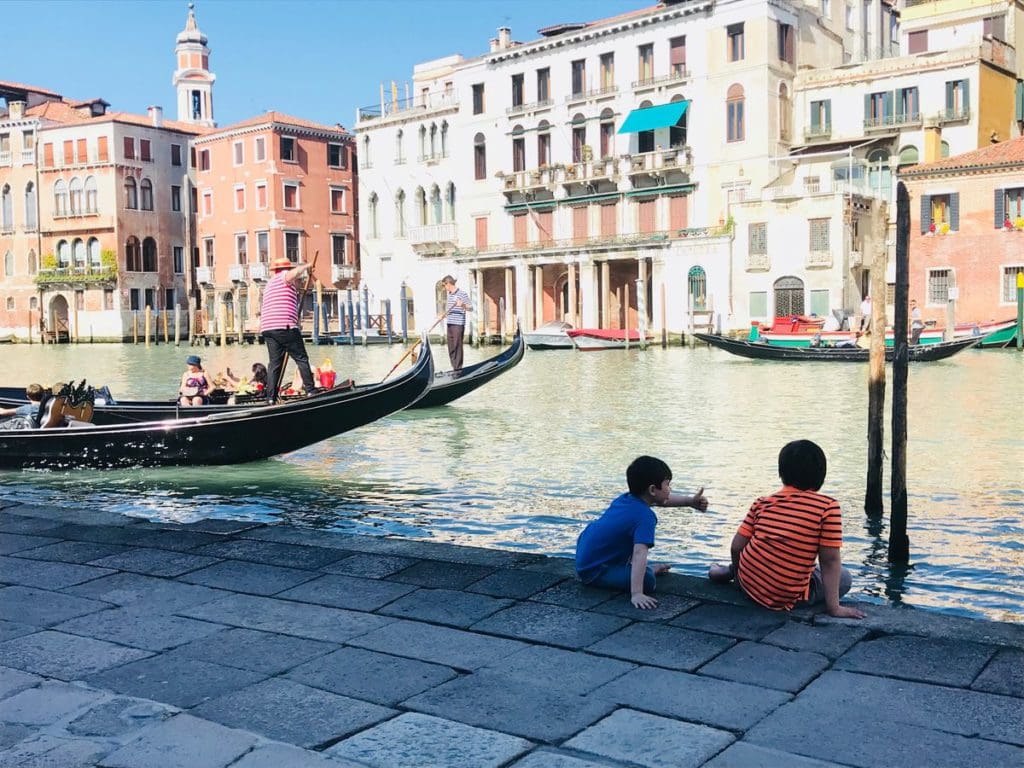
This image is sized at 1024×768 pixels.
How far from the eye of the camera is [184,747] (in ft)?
8.48

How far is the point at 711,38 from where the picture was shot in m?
33.3

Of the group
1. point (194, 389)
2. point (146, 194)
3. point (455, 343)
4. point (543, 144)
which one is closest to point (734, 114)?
point (543, 144)

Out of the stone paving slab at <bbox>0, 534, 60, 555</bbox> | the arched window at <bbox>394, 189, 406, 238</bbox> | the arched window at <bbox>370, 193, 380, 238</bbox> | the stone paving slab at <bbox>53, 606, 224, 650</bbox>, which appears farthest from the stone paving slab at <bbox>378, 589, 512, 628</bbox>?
the arched window at <bbox>370, 193, 380, 238</bbox>

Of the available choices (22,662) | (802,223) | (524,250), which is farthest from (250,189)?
(22,662)

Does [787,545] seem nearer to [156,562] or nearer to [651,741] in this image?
[651,741]

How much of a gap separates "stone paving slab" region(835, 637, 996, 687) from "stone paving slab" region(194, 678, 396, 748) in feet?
4.28

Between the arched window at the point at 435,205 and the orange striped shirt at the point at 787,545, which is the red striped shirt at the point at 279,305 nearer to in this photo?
the orange striped shirt at the point at 787,545

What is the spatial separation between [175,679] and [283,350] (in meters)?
6.84

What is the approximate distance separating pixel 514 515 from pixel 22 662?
4.64m

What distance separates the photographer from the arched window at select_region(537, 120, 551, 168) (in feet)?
124

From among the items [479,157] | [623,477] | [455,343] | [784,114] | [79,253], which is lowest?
[623,477]

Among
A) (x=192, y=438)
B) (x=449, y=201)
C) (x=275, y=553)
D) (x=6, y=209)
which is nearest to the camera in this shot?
(x=275, y=553)

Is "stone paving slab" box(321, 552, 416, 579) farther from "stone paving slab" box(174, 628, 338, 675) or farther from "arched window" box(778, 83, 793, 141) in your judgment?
"arched window" box(778, 83, 793, 141)

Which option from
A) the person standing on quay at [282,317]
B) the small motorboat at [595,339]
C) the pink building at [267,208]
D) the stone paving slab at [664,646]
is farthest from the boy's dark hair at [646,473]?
the pink building at [267,208]
